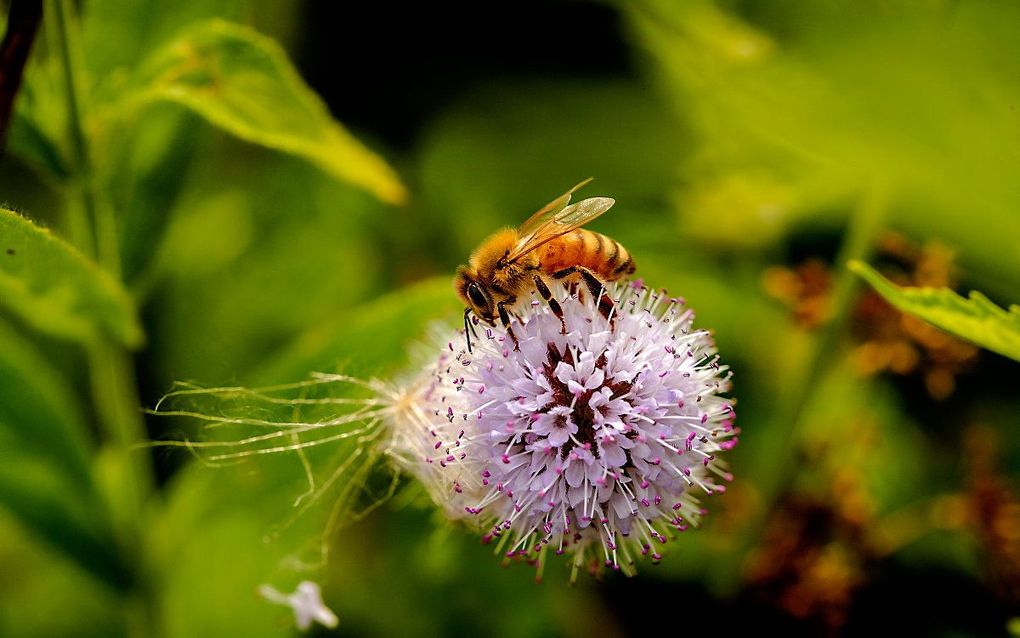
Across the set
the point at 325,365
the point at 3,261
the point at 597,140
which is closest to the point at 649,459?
the point at 325,365

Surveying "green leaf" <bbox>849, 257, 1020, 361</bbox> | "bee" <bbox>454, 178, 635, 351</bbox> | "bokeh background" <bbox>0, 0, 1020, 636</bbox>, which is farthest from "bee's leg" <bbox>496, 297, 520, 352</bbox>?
"green leaf" <bbox>849, 257, 1020, 361</bbox>

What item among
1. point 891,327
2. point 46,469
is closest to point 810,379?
point 891,327

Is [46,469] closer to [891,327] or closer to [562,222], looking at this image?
[562,222]

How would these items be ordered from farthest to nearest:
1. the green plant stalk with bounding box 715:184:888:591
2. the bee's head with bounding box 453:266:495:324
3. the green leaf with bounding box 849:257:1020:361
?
the green plant stalk with bounding box 715:184:888:591, the bee's head with bounding box 453:266:495:324, the green leaf with bounding box 849:257:1020:361

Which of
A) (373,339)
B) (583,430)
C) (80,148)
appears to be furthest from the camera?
(373,339)

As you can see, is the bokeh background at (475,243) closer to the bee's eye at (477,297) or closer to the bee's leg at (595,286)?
the bee's eye at (477,297)

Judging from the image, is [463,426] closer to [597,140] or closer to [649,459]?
[649,459]

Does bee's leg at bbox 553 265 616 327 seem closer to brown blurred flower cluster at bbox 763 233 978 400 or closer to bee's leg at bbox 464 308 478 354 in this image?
bee's leg at bbox 464 308 478 354
